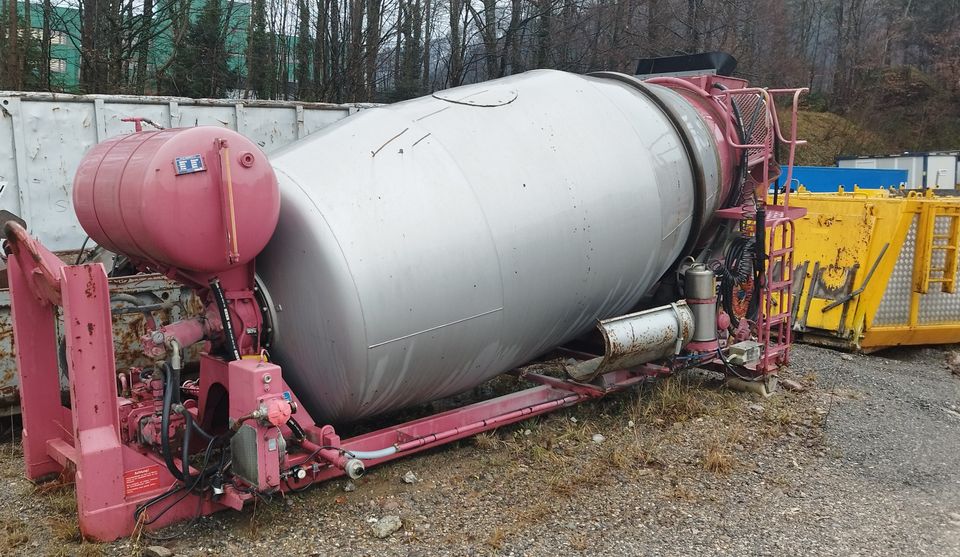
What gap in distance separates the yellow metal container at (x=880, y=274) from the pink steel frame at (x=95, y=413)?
152 inches

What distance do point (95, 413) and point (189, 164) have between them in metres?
1.16

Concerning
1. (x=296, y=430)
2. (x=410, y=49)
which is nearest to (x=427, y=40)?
(x=410, y=49)

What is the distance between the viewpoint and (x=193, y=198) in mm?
3268

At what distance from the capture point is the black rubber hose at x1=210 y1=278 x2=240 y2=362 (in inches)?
140

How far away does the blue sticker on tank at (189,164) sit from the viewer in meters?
3.23

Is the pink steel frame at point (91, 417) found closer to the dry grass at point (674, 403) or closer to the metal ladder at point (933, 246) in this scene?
the dry grass at point (674, 403)

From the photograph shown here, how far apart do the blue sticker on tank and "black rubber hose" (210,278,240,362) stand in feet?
1.81

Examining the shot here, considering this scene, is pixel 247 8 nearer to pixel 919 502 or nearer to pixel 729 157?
pixel 729 157

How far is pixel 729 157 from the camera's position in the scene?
5742 millimetres

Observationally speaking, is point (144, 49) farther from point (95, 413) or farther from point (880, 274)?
point (95, 413)

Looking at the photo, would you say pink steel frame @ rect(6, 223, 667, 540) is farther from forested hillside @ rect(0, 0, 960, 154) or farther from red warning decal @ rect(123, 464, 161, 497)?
forested hillside @ rect(0, 0, 960, 154)

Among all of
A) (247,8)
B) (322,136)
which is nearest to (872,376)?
(322,136)

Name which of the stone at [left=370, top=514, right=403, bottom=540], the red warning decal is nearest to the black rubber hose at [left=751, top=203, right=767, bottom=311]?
the stone at [left=370, top=514, right=403, bottom=540]

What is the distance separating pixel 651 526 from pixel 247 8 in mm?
19190
